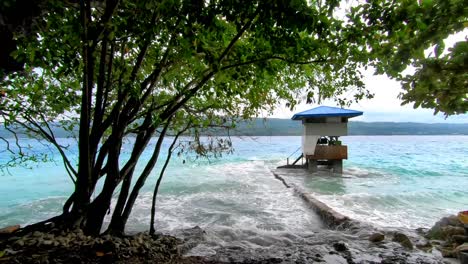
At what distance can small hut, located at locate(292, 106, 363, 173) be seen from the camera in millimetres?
19016

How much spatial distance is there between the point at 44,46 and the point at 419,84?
12.0 feet

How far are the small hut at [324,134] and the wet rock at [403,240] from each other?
12.9 meters

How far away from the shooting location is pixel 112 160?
16.1 feet

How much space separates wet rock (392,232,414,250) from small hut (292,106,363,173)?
12.9m

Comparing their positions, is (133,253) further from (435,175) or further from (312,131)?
(435,175)

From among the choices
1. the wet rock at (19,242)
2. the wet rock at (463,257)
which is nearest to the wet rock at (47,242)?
the wet rock at (19,242)

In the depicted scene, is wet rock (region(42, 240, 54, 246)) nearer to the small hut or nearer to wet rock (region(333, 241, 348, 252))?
wet rock (region(333, 241, 348, 252))

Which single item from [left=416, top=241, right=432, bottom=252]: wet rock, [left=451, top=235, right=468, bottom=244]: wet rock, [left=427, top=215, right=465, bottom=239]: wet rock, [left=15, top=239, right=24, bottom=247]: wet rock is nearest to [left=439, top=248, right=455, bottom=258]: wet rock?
[left=416, top=241, right=432, bottom=252]: wet rock

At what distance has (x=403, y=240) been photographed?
587 cm

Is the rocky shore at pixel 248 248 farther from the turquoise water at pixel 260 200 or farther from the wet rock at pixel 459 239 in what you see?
the turquoise water at pixel 260 200

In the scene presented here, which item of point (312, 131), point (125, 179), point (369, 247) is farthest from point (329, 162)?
point (125, 179)

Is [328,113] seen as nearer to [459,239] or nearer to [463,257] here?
[459,239]

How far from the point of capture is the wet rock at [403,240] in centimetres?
567

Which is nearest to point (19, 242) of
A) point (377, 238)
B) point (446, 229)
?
point (377, 238)
